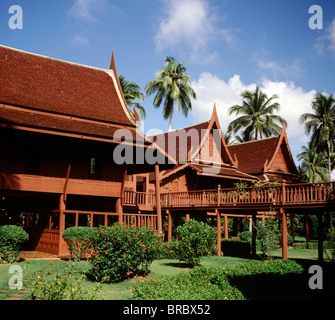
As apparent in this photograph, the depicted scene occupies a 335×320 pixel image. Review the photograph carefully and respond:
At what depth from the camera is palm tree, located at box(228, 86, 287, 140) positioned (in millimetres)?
48938

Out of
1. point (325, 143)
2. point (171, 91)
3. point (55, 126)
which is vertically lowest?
point (55, 126)

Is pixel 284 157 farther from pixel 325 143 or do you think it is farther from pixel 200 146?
pixel 325 143

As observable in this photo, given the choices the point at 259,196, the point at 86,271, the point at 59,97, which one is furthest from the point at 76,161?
the point at 259,196

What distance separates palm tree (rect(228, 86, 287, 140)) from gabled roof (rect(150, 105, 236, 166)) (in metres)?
19.7

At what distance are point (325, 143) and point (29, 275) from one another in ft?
139

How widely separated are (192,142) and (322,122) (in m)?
24.8

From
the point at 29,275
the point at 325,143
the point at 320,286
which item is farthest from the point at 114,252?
the point at 325,143

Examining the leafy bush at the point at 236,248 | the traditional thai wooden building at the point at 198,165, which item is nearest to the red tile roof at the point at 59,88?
the traditional thai wooden building at the point at 198,165

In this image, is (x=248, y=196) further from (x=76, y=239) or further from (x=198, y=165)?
(x=76, y=239)

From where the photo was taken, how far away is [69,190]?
58.3 feet

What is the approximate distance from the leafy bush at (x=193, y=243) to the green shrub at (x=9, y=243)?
21.2 ft

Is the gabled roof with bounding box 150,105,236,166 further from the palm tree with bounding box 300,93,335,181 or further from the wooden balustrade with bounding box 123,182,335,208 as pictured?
the palm tree with bounding box 300,93,335,181

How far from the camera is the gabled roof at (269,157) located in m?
33.2

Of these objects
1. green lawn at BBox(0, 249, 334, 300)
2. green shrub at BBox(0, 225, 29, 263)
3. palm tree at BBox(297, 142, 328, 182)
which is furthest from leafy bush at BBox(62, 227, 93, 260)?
palm tree at BBox(297, 142, 328, 182)
